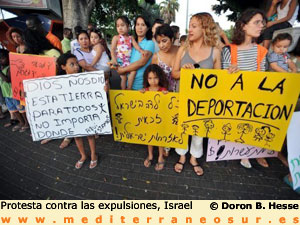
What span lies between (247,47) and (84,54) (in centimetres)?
265

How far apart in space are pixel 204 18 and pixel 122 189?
240 centimetres

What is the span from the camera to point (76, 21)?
7375 millimetres

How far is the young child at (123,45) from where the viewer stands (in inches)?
106

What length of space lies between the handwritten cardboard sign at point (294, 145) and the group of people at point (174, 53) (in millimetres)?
612

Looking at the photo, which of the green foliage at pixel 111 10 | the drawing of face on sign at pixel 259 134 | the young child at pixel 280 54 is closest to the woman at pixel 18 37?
the drawing of face on sign at pixel 259 134

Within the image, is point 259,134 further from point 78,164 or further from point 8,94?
point 8,94

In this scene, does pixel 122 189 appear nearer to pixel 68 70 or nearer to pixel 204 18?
pixel 68 70

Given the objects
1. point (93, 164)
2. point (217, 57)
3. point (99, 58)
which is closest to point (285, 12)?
point (217, 57)

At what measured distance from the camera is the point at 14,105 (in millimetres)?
3598

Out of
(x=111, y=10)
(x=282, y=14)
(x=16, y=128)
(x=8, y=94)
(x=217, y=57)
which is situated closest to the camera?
(x=217, y=57)

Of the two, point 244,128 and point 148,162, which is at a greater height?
point 244,128

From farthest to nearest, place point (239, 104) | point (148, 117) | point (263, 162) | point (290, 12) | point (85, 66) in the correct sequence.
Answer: point (290, 12)
point (85, 66)
point (263, 162)
point (148, 117)
point (239, 104)

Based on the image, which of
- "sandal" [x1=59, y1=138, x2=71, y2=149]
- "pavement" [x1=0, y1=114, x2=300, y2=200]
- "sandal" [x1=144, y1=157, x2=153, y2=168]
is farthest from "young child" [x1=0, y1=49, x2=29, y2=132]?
"sandal" [x1=144, y1=157, x2=153, y2=168]

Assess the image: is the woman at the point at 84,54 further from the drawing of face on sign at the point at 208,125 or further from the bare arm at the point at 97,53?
the drawing of face on sign at the point at 208,125
